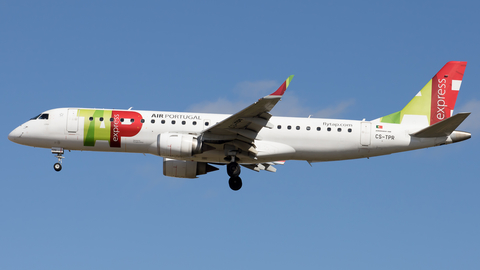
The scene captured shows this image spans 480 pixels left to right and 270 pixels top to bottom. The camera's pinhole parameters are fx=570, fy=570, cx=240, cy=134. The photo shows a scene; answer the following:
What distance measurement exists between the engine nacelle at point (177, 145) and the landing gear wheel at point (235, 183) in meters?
3.15

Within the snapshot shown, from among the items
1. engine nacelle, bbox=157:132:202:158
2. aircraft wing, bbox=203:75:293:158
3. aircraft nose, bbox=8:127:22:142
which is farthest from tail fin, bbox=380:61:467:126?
aircraft nose, bbox=8:127:22:142

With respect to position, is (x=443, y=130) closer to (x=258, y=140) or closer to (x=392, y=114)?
(x=392, y=114)

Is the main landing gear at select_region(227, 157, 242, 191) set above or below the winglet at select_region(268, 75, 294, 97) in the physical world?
below

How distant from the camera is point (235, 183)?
32.9 meters

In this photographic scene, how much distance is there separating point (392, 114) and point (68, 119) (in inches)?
747

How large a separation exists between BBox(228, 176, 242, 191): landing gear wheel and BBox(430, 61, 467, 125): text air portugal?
11993mm

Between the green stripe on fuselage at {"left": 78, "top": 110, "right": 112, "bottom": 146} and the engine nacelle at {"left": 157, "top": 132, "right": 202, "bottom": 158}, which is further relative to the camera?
the green stripe on fuselage at {"left": 78, "top": 110, "right": 112, "bottom": 146}

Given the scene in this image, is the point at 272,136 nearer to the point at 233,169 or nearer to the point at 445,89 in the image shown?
the point at 233,169

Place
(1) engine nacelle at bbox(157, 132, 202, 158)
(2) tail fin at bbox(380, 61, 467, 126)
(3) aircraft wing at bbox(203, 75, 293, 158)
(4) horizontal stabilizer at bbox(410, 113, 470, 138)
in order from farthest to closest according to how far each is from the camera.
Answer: (2) tail fin at bbox(380, 61, 467, 126), (1) engine nacelle at bbox(157, 132, 202, 158), (4) horizontal stabilizer at bbox(410, 113, 470, 138), (3) aircraft wing at bbox(203, 75, 293, 158)

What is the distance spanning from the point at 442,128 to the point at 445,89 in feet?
14.3

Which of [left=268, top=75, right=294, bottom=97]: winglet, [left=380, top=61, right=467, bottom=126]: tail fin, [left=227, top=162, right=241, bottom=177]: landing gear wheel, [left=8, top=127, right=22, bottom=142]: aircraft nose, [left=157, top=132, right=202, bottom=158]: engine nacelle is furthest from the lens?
[left=380, top=61, right=467, bottom=126]: tail fin

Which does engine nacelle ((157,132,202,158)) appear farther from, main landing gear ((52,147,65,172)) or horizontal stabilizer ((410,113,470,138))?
horizontal stabilizer ((410,113,470,138))

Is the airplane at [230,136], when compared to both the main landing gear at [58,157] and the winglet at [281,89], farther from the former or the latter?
the winglet at [281,89]

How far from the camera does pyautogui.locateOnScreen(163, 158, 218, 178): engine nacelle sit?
34.6 metres
